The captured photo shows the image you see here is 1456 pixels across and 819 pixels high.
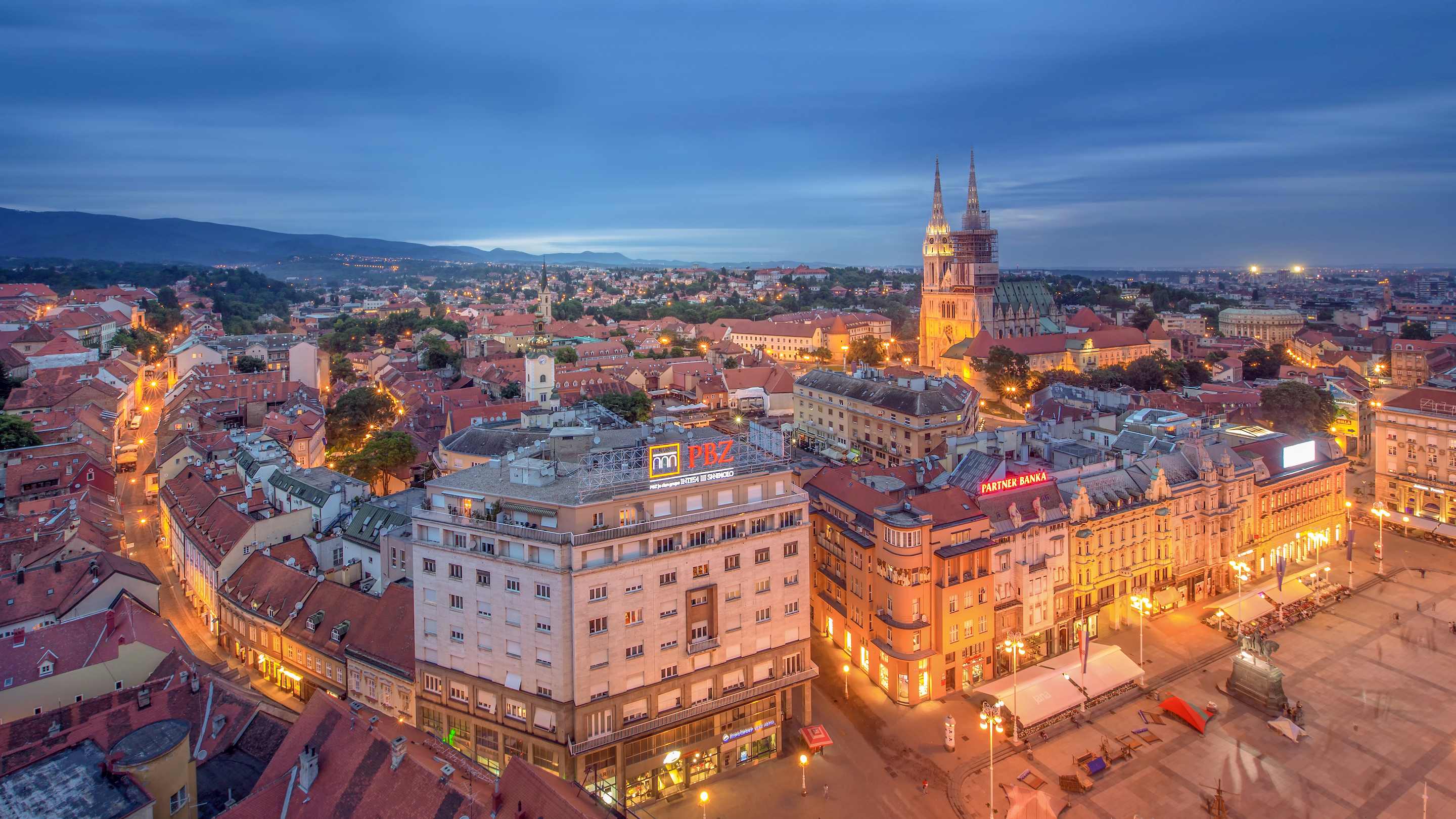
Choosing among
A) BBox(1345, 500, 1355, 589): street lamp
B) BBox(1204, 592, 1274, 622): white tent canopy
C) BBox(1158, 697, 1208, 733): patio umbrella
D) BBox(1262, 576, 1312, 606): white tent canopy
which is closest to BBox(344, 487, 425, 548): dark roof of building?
BBox(1158, 697, 1208, 733): patio umbrella

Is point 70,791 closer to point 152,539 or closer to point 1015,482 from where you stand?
point 1015,482

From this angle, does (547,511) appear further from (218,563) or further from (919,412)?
(919,412)

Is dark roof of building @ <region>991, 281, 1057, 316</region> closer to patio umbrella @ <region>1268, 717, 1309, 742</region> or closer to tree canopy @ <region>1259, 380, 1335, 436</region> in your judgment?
tree canopy @ <region>1259, 380, 1335, 436</region>

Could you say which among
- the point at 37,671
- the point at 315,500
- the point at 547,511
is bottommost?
the point at 37,671

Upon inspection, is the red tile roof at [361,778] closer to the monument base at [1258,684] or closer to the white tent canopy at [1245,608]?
the monument base at [1258,684]

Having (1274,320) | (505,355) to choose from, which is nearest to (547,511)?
(505,355)

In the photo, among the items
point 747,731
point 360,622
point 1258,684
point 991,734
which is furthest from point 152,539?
point 1258,684
